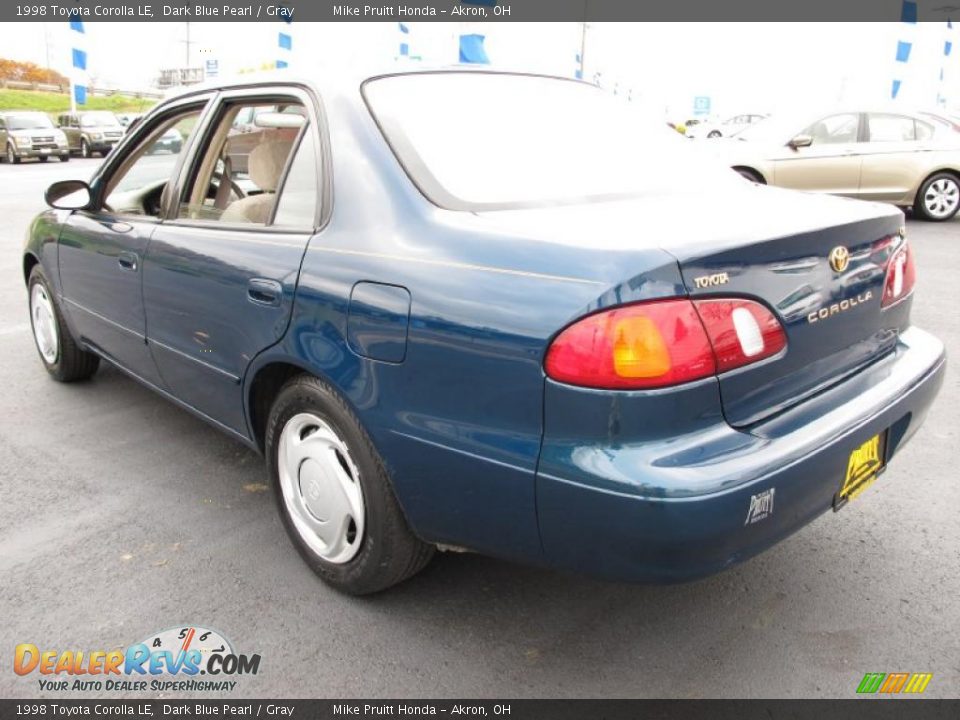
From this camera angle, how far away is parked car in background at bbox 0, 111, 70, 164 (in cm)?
2545

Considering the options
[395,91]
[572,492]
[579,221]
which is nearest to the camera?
[572,492]

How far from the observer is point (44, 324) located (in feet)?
15.6

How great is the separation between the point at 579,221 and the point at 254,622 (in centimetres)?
156

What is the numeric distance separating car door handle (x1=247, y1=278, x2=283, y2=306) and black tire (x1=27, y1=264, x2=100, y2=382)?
2191mm

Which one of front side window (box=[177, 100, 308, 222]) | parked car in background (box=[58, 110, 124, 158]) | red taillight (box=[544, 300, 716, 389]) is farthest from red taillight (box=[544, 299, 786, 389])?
parked car in background (box=[58, 110, 124, 158])

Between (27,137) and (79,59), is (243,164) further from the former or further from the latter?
(79,59)

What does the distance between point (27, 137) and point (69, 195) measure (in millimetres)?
25553

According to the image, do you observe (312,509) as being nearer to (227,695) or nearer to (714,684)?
(227,695)

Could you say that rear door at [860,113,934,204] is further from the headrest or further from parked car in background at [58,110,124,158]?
parked car in background at [58,110,124,158]

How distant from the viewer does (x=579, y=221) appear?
7.04ft

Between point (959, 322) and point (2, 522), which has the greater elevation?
point (959, 322)

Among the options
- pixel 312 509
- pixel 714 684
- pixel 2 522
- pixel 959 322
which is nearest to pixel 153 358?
pixel 2 522

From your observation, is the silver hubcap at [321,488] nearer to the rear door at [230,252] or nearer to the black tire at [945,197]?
the rear door at [230,252]

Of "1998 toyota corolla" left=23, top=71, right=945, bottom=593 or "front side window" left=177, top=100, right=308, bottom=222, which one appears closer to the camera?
"1998 toyota corolla" left=23, top=71, right=945, bottom=593
